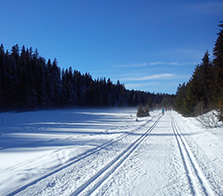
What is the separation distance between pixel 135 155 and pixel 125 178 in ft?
7.87

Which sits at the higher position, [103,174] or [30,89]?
[30,89]

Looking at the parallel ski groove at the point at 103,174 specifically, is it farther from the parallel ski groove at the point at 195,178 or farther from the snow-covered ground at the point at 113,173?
the parallel ski groove at the point at 195,178

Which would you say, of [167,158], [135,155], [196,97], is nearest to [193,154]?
[167,158]

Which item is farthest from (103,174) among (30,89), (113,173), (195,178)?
(30,89)

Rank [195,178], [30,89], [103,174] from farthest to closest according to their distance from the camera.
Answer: [30,89]
[103,174]
[195,178]

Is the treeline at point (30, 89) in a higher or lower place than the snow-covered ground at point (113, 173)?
higher

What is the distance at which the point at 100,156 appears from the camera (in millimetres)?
6844

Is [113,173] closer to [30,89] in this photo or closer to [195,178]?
[195,178]

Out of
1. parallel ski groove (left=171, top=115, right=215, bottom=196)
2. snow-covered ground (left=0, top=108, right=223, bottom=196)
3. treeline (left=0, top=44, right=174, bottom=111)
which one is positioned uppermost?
treeline (left=0, top=44, right=174, bottom=111)

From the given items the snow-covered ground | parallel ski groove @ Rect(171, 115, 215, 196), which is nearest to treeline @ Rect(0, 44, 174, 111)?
the snow-covered ground

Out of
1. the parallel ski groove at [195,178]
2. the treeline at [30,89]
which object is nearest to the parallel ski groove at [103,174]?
the parallel ski groove at [195,178]

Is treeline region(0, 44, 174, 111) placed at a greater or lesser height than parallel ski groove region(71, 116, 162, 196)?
greater

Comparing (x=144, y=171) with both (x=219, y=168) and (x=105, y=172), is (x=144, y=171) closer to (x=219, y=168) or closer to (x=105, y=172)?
(x=105, y=172)

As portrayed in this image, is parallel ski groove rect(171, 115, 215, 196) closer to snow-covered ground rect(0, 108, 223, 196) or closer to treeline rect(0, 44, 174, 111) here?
snow-covered ground rect(0, 108, 223, 196)
